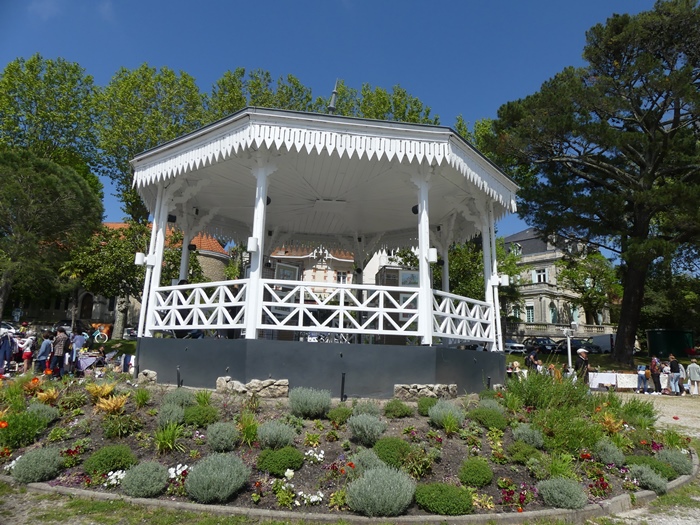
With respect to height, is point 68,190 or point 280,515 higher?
point 68,190

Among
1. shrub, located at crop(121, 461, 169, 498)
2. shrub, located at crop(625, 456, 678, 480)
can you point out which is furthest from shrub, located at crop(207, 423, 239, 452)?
shrub, located at crop(625, 456, 678, 480)

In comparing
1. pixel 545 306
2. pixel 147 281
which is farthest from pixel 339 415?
pixel 545 306

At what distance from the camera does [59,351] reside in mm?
12664

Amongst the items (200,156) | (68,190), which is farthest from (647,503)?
(68,190)

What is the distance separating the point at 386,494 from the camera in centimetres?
490

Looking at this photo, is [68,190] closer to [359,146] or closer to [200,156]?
[200,156]

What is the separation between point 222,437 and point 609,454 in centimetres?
522

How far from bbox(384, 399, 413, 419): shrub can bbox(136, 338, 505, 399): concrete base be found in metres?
0.70

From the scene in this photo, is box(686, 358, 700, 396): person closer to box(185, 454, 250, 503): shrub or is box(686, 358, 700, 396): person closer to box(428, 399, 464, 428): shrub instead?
box(428, 399, 464, 428): shrub

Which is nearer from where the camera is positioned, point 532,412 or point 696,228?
point 532,412

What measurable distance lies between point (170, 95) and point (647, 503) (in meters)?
30.9

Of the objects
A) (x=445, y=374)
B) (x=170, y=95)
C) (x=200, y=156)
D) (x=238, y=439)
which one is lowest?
(x=238, y=439)

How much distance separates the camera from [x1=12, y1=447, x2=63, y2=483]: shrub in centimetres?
552

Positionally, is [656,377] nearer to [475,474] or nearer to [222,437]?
[475,474]
